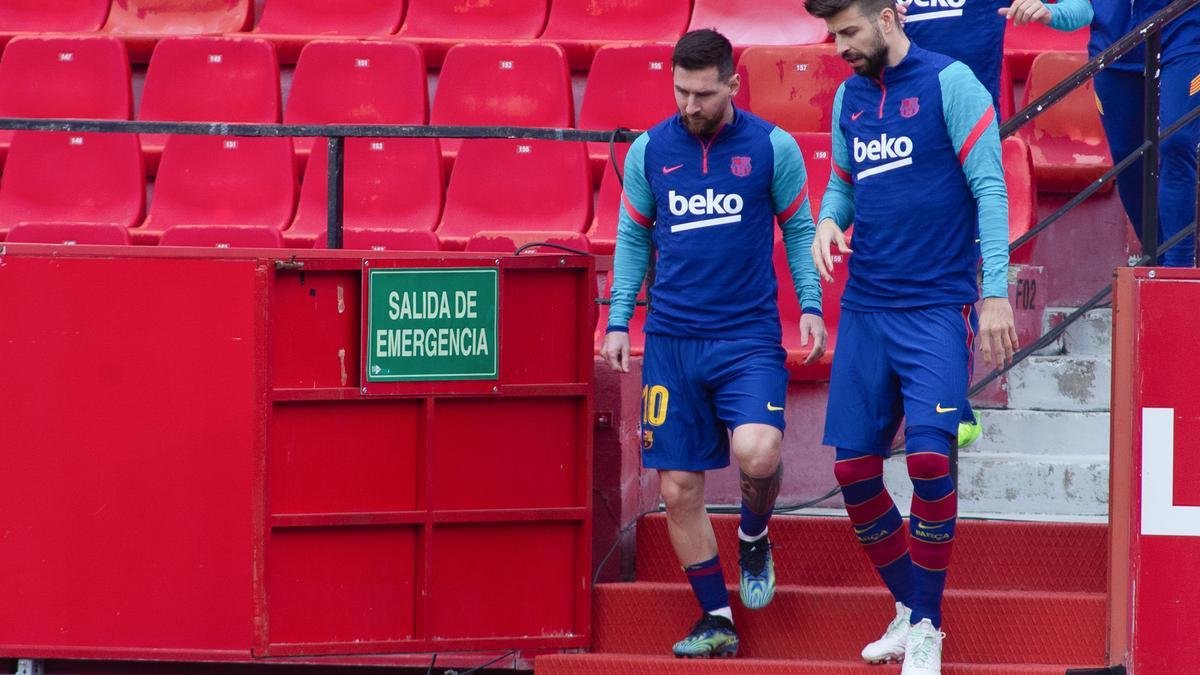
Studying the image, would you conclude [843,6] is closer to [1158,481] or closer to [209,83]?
[1158,481]

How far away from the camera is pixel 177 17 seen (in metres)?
9.58

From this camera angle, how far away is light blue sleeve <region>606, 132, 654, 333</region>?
4.68 meters

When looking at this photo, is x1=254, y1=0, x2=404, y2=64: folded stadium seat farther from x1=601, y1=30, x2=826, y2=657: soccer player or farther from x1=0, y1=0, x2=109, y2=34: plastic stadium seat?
x1=601, y1=30, x2=826, y2=657: soccer player

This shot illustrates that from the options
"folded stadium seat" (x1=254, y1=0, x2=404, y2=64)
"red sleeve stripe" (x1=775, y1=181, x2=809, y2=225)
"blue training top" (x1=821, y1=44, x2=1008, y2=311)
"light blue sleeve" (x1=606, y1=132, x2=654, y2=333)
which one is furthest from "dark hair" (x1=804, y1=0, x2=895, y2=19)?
"folded stadium seat" (x1=254, y1=0, x2=404, y2=64)

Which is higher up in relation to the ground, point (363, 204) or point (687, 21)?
point (687, 21)

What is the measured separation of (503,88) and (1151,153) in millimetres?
4118

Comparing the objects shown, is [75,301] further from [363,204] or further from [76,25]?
[76,25]

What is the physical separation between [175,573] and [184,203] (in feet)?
12.4

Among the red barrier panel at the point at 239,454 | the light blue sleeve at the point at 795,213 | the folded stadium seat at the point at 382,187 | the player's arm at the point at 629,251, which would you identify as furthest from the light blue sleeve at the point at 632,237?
the folded stadium seat at the point at 382,187

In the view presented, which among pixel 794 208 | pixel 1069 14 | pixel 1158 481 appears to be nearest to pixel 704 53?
pixel 794 208

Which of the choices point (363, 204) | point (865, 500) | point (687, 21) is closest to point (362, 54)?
point (363, 204)

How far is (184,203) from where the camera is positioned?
8109 mm

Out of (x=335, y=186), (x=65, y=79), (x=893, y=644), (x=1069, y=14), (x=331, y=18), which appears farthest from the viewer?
(x=331, y=18)

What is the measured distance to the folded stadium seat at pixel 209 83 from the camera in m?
8.52
